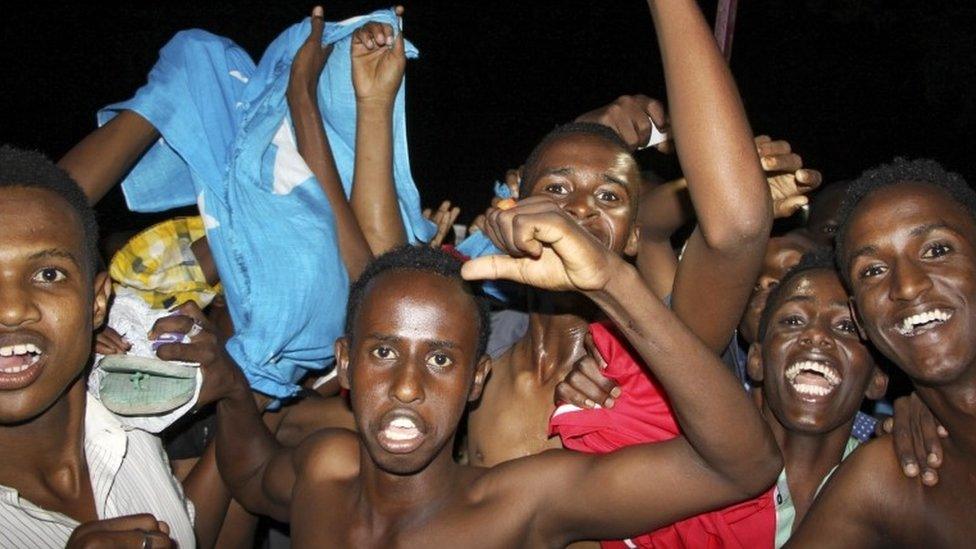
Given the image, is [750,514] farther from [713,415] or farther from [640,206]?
[640,206]

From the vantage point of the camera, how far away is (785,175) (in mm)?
2252

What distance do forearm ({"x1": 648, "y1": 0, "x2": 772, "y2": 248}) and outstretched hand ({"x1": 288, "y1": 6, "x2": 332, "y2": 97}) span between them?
116cm

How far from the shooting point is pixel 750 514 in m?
2.19

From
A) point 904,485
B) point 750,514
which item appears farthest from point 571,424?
point 904,485

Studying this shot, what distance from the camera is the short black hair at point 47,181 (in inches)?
74.4

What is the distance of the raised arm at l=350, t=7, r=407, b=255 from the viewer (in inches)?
105

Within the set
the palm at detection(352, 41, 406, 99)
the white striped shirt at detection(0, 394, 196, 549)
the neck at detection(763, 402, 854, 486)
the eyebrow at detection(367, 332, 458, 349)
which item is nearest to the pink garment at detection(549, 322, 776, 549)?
the neck at detection(763, 402, 854, 486)

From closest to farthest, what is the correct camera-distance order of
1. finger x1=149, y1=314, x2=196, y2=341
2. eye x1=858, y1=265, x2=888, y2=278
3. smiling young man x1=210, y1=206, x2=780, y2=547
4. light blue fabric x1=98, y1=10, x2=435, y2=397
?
smiling young man x1=210, y1=206, x2=780, y2=547, eye x1=858, y1=265, x2=888, y2=278, finger x1=149, y1=314, x2=196, y2=341, light blue fabric x1=98, y1=10, x2=435, y2=397

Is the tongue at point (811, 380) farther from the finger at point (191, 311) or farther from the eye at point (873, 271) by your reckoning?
the finger at point (191, 311)

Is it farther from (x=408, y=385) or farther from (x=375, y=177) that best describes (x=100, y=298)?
(x=375, y=177)

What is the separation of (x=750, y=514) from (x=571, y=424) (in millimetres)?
462

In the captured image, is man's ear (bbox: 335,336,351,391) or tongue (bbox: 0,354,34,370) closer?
tongue (bbox: 0,354,34,370)

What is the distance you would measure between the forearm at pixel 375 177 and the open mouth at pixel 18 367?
3.55ft

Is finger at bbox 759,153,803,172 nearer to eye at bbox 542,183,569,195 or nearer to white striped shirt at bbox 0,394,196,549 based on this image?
eye at bbox 542,183,569,195
